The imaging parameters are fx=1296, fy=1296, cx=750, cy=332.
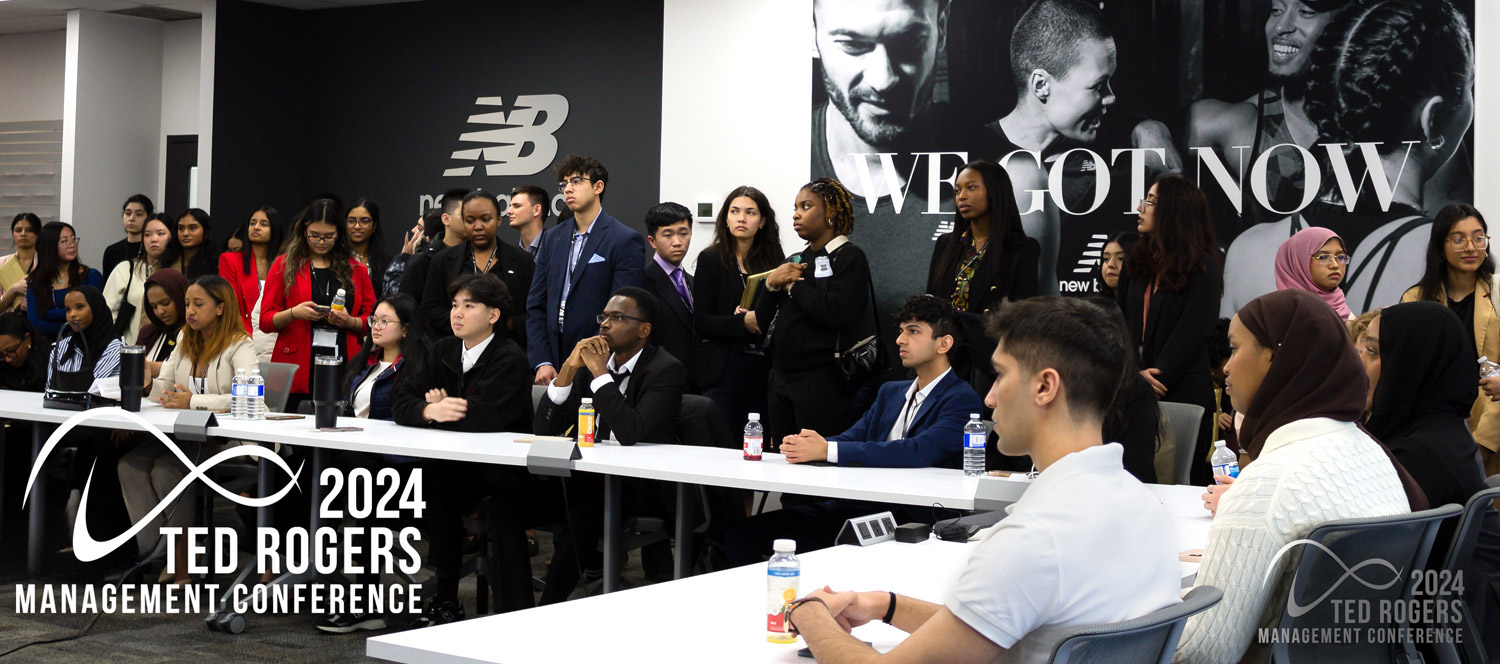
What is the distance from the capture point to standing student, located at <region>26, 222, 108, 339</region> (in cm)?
749

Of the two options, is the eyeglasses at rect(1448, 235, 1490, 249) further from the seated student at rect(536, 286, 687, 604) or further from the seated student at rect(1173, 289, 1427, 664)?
the seated student at rect(536, 286, 687, 604)

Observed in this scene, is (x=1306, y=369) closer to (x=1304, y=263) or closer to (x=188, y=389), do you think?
(x=1304, y=263)

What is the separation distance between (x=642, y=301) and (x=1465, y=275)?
3.22 meters

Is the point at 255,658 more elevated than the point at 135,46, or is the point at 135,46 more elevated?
the point at 135,46

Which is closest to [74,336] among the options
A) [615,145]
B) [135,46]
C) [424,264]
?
[424,264]

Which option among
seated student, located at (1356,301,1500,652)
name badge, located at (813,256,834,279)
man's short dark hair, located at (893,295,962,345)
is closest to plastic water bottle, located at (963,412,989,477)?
man's short dark hair, located at (893,295,962,345)

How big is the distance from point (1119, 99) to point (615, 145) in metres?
3.19

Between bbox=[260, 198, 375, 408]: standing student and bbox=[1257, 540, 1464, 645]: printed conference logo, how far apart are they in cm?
500

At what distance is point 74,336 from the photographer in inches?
228

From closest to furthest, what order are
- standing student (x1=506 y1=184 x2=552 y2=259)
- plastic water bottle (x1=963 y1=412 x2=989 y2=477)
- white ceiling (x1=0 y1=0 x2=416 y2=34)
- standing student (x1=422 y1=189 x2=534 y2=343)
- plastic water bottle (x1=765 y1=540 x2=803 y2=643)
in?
plastic water bottle (x1=765 y1=540 x2=803 y2=643), plastic water bottle (x1=963 y1=412 x2=989 y2=477), standing student (x1=422 y1=189 x2=534 y2=343), standing student (x1=506 y1=184 x2=552 y2=259), white ceiling (x1=0 y1=0 x2=416 y2=34)

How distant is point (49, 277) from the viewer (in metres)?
7.57

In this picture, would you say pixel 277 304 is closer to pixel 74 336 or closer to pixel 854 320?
pixel 74 336

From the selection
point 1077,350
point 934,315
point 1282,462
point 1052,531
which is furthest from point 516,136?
point 1052,531

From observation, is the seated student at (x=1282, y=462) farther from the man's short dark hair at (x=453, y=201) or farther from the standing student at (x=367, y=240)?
the standing student at (x=367, y=240)
